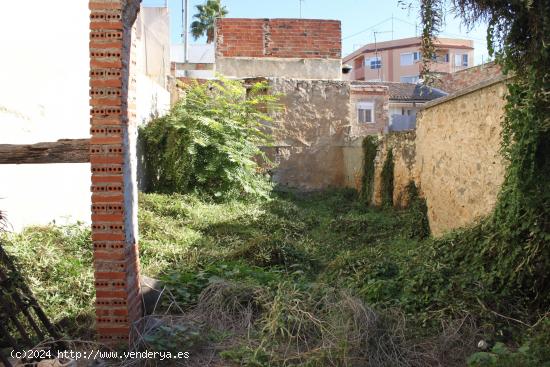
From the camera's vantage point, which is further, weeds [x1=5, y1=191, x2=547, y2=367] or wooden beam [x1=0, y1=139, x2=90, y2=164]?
wooden beam [x1=0, y1=139, x2=90, y2=164]

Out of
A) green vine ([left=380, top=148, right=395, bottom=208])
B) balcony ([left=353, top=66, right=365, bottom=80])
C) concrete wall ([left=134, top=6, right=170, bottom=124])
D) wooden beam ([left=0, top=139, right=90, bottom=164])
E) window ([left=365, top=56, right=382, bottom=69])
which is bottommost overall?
green vine ([left=380, top=148, right=395, bottom=208])

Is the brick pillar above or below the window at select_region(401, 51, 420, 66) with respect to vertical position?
below

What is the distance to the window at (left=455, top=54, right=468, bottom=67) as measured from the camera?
151 ft

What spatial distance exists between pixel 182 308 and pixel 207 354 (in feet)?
2.98

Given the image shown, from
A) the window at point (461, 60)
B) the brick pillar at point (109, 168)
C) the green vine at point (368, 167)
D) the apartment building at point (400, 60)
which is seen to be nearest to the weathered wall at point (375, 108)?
the green vine at point (368, 167)

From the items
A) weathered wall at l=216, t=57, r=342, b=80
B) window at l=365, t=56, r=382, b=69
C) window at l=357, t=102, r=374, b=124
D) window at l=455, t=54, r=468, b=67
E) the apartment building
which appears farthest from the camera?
window at l=365, t=56, r=382, b=69

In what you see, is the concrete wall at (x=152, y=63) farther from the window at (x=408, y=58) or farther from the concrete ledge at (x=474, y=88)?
the window at (x=408, y=58)

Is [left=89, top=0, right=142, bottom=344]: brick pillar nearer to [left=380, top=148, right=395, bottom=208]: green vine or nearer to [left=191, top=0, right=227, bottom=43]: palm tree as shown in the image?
[left=380, top=148, right=395, bottom=208]: green vine

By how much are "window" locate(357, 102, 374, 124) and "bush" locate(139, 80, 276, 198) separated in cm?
1371

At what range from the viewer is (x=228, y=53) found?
1546cm

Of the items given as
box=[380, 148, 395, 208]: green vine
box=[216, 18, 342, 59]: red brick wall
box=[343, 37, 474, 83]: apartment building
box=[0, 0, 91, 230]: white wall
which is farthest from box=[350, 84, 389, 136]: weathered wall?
box=[343, 37, 474, 83]: apartment building

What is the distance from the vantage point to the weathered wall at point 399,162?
10320mm

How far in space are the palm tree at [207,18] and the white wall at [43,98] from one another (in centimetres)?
2990

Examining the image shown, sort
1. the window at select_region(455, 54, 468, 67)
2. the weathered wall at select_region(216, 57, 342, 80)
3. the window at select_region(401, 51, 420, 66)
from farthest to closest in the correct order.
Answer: the window at select_region(401, 51, 420, 66) < the window at select_region(455, 54, 468, 67) < the weathered wall at select_region(216, 57, 342, 80)
